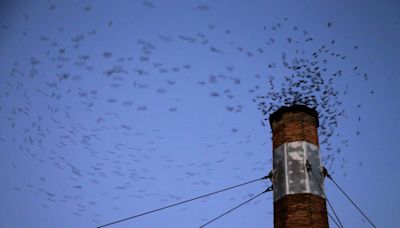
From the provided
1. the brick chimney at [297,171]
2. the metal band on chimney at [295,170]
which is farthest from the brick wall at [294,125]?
the metal band on chimney at [295,170]

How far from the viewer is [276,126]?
7.05 m

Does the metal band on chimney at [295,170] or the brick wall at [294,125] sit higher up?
the brick wall at [294,125]

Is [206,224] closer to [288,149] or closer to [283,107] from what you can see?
[288,149]

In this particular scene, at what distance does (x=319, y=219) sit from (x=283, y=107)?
255 centimetres

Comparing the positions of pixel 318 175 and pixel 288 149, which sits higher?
pixel 288 149

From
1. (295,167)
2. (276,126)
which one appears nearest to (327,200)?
(295,167)

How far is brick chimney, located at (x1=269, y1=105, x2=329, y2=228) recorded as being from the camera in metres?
5.70

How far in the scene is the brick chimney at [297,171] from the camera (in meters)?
5.70

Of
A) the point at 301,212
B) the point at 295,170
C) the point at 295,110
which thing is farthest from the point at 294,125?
the point at 301,212

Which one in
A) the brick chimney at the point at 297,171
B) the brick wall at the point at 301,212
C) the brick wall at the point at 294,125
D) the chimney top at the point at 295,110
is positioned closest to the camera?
the brick wall at the point at 301,212

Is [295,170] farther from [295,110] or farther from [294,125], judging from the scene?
[295,110]

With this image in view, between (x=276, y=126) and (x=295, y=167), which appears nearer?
(x=295, y=167)

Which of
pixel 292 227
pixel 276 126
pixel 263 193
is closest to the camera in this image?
pixel 292 227

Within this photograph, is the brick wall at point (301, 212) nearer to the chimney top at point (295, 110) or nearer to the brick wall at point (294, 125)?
the brick wall at point (294, 125)
